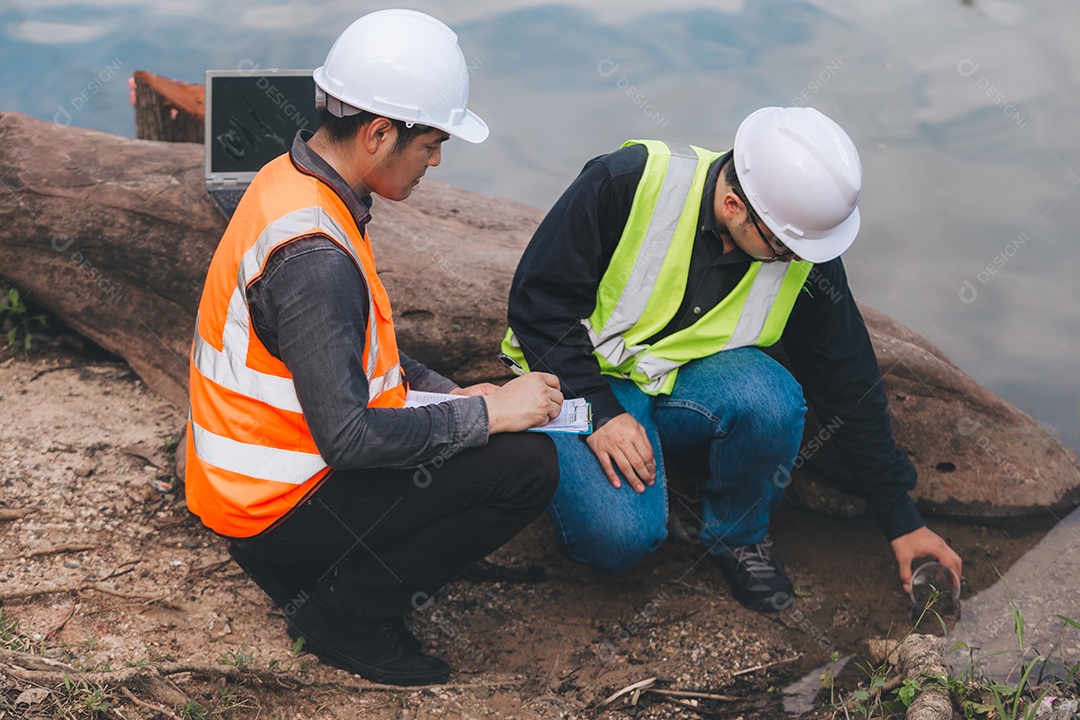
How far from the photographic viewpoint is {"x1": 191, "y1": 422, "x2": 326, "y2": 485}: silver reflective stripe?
6.62 ft

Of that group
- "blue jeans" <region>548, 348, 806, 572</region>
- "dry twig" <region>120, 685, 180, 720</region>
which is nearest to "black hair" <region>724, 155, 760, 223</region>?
"blue jeans" <region>548, 348, 806, 572</region>

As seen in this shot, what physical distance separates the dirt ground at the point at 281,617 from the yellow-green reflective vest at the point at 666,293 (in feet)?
2.23

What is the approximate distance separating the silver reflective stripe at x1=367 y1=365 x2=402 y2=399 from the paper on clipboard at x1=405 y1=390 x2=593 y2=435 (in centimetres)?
9

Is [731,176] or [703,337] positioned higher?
[731,176]

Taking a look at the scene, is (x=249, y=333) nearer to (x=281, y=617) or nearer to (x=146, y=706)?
(x=146, y=706)

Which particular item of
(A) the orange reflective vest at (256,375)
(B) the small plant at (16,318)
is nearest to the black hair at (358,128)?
(A) the orange reflective vest at (256,375)

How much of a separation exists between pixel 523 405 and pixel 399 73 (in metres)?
0.78

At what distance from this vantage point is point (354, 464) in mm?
1950

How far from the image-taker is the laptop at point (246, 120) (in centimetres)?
309

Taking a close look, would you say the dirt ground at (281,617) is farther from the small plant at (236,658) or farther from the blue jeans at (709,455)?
the blue jeans at (709,455)

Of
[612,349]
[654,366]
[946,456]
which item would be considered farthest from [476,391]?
[946,456]

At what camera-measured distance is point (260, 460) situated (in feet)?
6.64

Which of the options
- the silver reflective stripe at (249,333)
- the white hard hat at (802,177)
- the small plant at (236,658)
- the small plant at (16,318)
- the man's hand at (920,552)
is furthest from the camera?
the small plant at (16,318)

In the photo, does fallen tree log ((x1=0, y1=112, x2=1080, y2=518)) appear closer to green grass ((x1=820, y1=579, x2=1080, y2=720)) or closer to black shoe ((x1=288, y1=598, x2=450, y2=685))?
green grass ((x1=820, y1=579, x2=1080, y2=720))
